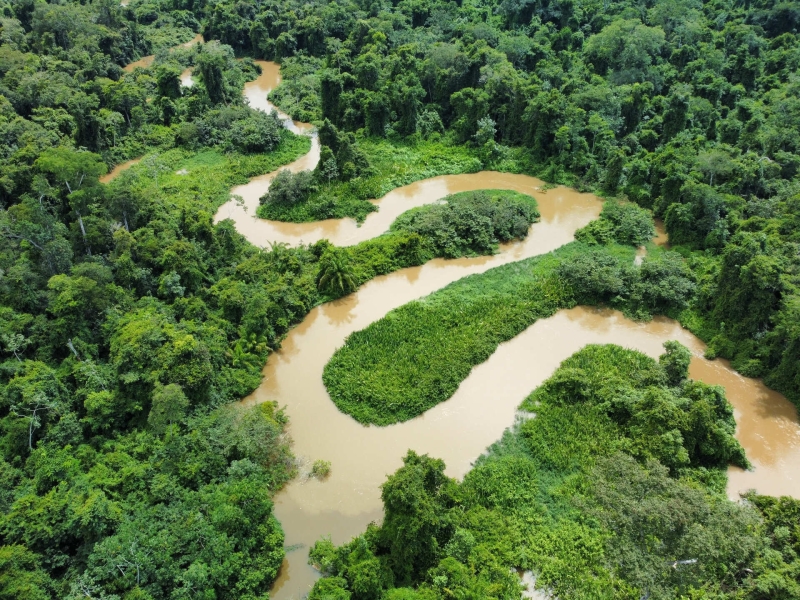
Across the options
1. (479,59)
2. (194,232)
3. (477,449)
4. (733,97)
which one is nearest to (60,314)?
(194,232)

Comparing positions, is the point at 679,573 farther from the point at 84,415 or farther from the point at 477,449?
the point at 84,415

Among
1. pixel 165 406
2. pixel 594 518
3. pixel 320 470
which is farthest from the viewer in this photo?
pixel 320 470

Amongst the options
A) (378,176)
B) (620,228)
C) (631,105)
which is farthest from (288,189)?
(631,105)


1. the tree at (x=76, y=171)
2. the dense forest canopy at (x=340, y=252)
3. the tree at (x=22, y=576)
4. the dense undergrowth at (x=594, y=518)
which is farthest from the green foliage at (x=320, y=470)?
the tree at (x=76, y=171)

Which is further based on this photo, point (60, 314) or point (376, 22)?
point (376, 22)

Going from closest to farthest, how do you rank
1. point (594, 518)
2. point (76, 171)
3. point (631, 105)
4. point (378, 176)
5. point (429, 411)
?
1. point (594, 518)
2. point (429, 411)
3. point (76, 171)
4. point (378, 176)
5. point (631, 105)

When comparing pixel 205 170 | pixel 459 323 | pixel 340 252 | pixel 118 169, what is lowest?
pixel 118 169

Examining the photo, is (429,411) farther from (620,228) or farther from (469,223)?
(620,228)
